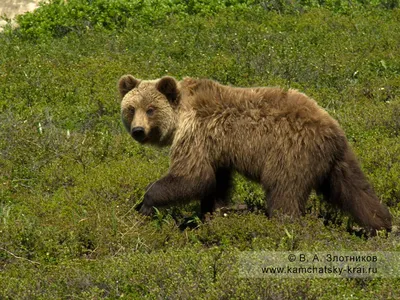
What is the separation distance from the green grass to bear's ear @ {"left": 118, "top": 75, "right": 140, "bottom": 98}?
2.68ft

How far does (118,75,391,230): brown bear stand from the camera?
317 inches

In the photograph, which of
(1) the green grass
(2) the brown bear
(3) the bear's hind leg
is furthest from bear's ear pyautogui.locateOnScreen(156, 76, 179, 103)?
(3) the bear's hind leg

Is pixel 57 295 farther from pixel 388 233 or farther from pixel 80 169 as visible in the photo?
pixel 80 169

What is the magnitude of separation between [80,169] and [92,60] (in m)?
3.95

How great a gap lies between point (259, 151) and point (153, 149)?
264 cm

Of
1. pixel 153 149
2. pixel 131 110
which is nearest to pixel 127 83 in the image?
pixel 131 110

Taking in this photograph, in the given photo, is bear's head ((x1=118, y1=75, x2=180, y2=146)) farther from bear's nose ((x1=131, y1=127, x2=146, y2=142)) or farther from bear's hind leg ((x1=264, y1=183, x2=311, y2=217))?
bear's hind leg ((x1=264, y1=183, x2=311, y2=217))

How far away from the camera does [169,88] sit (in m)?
8.91

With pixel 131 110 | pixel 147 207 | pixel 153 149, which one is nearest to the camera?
pixel 147 207

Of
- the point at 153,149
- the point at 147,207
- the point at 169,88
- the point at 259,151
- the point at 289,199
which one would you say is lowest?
the point at 153,149

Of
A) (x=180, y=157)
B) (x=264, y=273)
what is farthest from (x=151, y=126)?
(x=264, y=273)

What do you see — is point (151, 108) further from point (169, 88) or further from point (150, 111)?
point (169, 88)

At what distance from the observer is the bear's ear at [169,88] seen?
29.1 ft

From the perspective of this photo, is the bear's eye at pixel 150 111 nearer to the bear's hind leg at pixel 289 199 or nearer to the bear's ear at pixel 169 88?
the bear's ear at pixel 169 88
